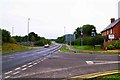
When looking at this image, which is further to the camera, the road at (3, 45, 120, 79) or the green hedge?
the green hedge

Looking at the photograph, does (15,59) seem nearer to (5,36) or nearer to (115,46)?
(115,46)

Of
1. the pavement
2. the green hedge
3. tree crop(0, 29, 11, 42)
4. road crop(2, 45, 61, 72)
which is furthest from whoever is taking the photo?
tree crop(0, 29, 11, 42)

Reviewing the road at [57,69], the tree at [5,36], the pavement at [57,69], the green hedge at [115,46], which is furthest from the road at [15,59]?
the tree at [5,36]

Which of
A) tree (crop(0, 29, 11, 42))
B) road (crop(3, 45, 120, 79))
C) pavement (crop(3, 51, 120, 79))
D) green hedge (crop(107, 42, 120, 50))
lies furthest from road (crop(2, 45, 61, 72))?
tree (crop(0, 29, 11, 42))

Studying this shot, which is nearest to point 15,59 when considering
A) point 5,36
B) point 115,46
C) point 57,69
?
point 57,69

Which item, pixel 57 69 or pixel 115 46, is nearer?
pixel 57 69

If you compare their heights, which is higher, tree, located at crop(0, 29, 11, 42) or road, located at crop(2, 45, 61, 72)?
tree, located at crop(0, 29, 11, 42)

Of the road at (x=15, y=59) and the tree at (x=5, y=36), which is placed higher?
the tree at (x=5, y=36)

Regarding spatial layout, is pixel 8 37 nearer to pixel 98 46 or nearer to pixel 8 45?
pixel 8 45

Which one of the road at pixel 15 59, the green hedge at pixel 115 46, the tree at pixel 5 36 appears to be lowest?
the road at pixel 15 59

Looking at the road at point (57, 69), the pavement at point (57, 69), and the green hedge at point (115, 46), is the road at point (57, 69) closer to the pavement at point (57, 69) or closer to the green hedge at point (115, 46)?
the pavement at point (57, 69)

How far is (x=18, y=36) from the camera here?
155 meters

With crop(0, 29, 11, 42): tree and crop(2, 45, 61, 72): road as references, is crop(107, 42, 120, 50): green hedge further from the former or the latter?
crop(0, 29, 11, 42): tree

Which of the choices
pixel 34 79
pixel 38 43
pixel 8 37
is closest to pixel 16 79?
pixel 34 79
